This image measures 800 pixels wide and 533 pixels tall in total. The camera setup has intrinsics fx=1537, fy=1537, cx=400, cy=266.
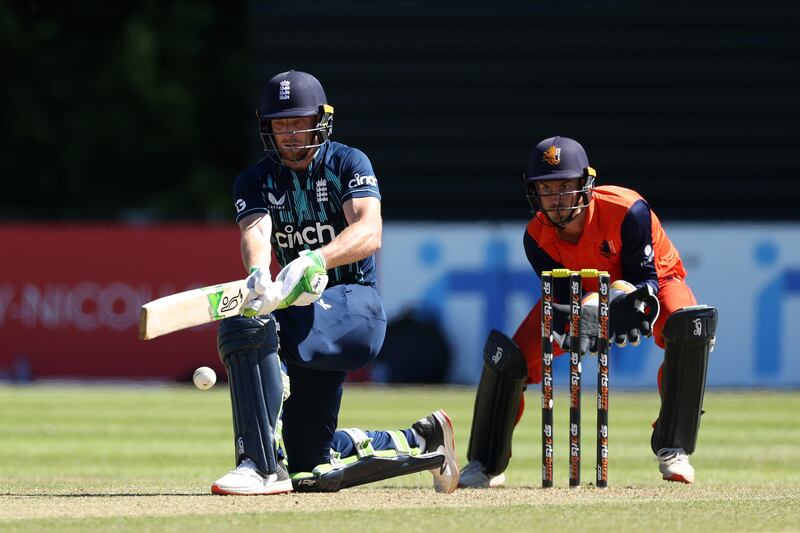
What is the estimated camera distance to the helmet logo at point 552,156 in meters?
7.03

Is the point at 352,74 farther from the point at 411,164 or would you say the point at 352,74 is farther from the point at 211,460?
the point at 211,460

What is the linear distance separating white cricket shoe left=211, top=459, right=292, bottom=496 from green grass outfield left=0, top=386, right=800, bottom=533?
6cm

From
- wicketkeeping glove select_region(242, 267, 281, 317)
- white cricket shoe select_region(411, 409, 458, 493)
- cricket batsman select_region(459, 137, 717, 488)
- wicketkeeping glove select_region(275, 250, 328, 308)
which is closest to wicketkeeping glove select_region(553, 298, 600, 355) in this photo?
cricket batsman select_region(459, 137, 717, 488)

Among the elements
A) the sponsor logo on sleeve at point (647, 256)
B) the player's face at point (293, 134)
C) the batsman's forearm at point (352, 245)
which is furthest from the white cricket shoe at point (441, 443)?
the player's face at point (293, 134)

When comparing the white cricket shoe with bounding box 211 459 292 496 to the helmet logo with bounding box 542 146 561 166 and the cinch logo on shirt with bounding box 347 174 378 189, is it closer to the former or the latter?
the cinch logo on shirt with bounding box 347 174 378 189

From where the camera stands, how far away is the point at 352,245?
6.26 metres

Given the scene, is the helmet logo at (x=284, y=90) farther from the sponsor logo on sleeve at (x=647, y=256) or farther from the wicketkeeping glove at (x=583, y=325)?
the sponsor logo on sleeve at (x=647, y=256)

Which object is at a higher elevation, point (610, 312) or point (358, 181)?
point (358, 181)

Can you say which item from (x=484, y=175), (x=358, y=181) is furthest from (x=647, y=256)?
(x=484, y=175)

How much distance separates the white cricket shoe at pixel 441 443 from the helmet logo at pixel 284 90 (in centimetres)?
156

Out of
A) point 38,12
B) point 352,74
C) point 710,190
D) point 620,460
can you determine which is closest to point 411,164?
point 352,74

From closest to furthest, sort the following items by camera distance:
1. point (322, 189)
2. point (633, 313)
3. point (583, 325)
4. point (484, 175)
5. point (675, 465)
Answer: point (322, 189)
point (583, 325)
point (633, 313)
point (675, 465)
point (484, 175)

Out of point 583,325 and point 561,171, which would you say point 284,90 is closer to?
point 561,171

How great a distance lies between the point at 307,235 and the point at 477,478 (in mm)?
1482
